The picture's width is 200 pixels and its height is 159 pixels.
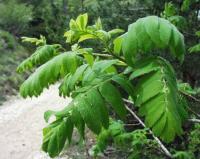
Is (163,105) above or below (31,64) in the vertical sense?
above

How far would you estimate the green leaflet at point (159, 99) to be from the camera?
3.87 feet

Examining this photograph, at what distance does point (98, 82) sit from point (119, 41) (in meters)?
0.23

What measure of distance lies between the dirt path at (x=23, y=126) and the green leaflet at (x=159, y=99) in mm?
8533

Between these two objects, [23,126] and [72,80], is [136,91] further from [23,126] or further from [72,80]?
[23,126]

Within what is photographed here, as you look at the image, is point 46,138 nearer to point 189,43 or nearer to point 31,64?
point 31,64

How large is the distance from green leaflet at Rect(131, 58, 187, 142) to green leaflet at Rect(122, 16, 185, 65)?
0.08m

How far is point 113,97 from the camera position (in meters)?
1.33

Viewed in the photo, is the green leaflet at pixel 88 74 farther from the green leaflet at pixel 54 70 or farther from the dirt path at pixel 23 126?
the dirt path at pixel 23 126

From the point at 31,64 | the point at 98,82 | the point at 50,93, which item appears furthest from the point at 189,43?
the point at 50,93

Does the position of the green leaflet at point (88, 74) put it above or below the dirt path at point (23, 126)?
above

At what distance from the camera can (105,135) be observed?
129 inches

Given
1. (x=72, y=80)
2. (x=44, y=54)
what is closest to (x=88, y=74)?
(x=72, y=80)

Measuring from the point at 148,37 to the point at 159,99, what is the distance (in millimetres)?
197

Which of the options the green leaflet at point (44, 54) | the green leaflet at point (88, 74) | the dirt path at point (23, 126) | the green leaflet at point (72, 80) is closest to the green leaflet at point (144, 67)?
the green leaflet at point (88, 74)
